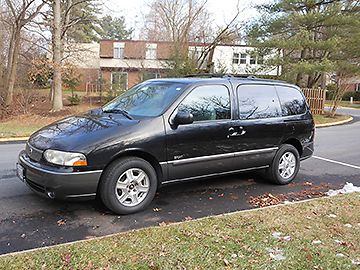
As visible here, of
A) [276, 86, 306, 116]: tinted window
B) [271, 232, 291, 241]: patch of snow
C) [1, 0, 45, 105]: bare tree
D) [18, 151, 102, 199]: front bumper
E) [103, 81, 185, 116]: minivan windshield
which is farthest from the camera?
[1, 0, 45, 105]: bare tree

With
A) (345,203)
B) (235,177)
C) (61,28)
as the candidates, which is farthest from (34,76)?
(345,203)

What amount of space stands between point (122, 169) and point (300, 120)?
3.46m

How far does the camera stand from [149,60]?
111ft

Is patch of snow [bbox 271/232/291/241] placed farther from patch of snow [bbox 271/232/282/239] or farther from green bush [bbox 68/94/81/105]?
green bush [bbox 68/94/81/105]

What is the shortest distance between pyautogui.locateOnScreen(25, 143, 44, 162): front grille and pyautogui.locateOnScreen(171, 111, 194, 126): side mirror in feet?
5.54

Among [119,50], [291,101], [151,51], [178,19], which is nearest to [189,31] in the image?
[178,19]

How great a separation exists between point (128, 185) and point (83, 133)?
33.2 inches

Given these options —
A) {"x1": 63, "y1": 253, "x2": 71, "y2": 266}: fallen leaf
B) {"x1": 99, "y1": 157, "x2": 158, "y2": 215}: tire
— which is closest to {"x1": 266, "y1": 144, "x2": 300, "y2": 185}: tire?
{"x1": 99, "y1": 157, "x2": 158, "y2": 215}: tire

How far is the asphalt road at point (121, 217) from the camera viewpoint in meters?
3.79

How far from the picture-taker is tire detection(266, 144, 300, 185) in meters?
5.81

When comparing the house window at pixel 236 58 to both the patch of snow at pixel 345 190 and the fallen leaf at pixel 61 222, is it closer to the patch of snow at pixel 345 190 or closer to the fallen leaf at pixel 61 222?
the patch of snow at pixel 345 190

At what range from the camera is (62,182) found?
392 centimetres

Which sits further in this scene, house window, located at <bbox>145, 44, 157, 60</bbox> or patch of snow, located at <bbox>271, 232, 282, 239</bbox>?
house window, located at <bbox>145, 44, 157, 60</bbox>

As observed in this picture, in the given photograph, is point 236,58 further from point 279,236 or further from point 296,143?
point 279,236
